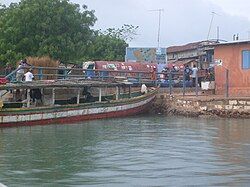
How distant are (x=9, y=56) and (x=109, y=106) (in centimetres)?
1207

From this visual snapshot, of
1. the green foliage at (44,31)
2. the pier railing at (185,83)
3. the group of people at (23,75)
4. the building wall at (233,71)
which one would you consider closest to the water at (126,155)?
the group of people at (23,75)

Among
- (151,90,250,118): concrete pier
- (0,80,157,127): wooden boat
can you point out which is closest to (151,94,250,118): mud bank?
(151,90,250,118): concrete pier

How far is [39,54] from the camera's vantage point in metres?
32.5

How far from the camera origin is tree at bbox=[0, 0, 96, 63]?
32562mm

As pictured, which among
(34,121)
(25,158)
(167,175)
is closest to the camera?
(167,175)

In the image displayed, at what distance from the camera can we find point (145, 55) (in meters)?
35.9

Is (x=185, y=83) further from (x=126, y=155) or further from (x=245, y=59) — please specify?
(x=126, y=155)

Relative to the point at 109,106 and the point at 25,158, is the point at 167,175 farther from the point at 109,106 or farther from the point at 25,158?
the point at 109,106

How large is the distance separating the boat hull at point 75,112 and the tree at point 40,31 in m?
10.2

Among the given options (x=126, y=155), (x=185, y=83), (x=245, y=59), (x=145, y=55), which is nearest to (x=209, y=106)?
(x=245, y=59)

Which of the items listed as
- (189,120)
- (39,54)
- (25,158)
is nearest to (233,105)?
(189,120)

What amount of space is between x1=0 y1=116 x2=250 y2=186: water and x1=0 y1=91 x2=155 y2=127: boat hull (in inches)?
33.4

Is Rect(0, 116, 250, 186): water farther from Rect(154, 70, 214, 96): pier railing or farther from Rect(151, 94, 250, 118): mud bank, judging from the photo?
Rect(154, 70, 214, 96): pier railing

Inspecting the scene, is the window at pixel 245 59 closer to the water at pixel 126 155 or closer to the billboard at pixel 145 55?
the water at pixel 126 155
